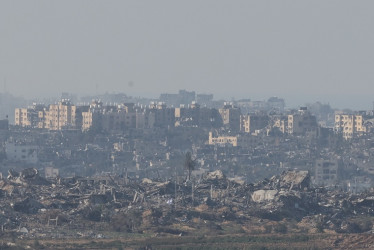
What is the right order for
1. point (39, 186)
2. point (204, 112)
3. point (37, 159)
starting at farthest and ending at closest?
point (204, 112), point (37, 159), point (39, 186)

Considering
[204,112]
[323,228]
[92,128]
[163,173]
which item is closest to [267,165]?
[163,173]

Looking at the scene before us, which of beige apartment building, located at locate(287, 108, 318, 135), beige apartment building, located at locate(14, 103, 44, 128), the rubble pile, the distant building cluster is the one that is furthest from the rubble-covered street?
beige apartment building, located at locate(14, 103, 44, 128)

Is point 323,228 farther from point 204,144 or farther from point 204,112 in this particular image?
point 204,112

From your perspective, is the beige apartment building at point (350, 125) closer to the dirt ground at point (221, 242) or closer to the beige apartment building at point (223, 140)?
the beige apartment building at point (223, 140)

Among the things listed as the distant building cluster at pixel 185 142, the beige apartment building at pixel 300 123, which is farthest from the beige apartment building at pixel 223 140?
the beige apartment building at pixel 300 123

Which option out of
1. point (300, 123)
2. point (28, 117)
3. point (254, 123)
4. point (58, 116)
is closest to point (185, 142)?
point (300, 123)
